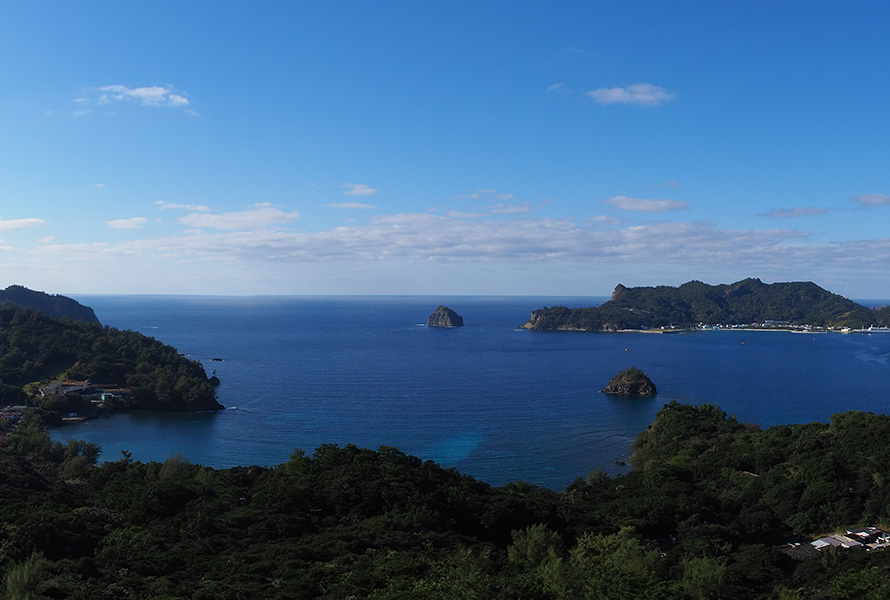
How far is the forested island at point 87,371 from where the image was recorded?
54844 millimetres

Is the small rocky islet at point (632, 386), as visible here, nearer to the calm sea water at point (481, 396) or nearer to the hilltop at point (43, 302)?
the calm sea water at point (481, 396)

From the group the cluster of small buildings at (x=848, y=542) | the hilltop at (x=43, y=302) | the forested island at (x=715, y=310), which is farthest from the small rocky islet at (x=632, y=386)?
the hilltop at (x=43, y=302)

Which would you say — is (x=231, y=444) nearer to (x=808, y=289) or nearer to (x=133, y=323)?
(x=133, y=323)

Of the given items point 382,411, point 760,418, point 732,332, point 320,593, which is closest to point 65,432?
point 382,411

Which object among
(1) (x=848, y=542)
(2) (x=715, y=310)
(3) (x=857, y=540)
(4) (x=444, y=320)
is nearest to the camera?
(1) (x=848, y=542)

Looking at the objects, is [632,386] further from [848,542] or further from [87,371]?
[87,371]

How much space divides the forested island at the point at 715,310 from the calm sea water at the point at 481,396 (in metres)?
28.4

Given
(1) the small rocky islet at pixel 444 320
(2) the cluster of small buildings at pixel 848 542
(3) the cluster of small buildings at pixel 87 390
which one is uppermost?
(1) the small rocky islet at pixel 444 320

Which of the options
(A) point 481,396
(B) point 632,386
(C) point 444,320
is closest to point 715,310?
(C) point 444,320

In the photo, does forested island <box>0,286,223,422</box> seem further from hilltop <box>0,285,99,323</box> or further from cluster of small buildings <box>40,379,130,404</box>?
hilltop <box>0,285,99,323</box>

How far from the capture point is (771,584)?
758 inches

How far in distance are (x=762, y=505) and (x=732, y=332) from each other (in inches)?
5142

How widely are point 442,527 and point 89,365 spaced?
51.9 m

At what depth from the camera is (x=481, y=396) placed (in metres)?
63.8
